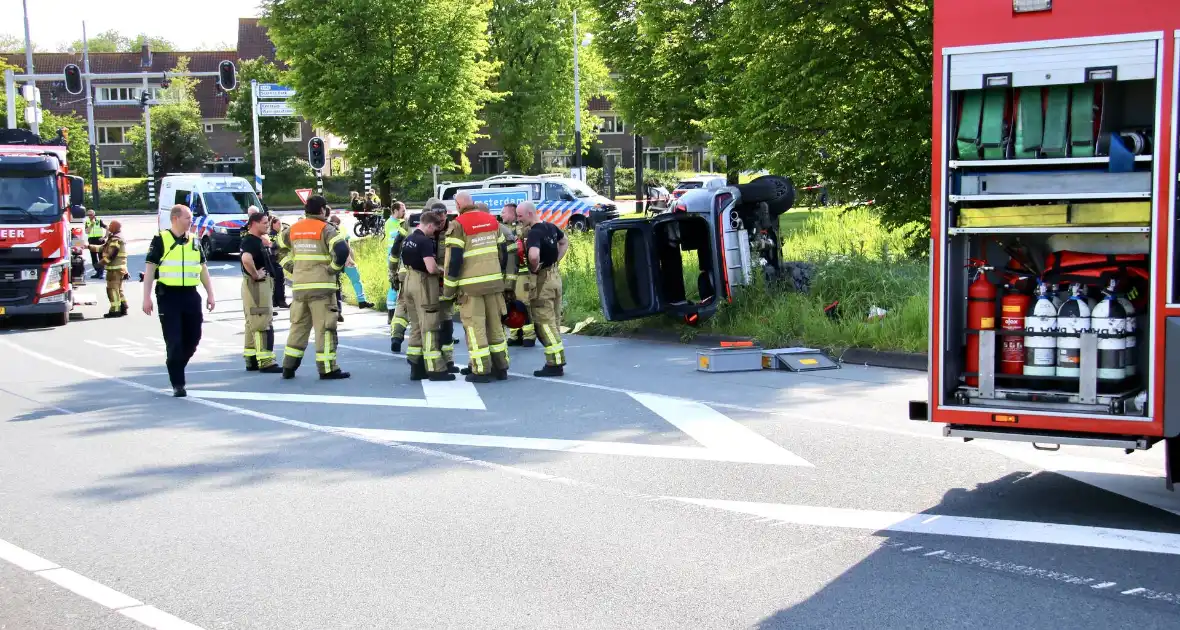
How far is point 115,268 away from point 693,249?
33.0 feet

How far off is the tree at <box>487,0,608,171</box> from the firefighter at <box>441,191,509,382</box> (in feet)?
155

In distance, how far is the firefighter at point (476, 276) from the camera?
12.0m

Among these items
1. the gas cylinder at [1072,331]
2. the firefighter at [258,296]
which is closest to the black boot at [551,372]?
the firefighter at [258,296]

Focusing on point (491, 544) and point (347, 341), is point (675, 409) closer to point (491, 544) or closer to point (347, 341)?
point (491, 544)

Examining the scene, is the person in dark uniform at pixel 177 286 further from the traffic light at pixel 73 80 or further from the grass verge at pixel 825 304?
the traffic light at pixel 73 80

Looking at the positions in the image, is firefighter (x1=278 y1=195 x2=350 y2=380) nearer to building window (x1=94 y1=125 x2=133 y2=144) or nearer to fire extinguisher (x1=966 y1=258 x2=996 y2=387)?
fire extinguisher (x1=966 y1=258 x2=996 y2=387)

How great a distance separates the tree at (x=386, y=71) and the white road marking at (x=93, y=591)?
90.0ft

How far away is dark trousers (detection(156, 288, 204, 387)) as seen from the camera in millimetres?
11664

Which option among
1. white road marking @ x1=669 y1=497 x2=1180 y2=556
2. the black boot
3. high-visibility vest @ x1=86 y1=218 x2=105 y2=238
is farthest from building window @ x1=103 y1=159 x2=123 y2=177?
white road marking @ x1=669 y1=497 x2=1180 y2=556

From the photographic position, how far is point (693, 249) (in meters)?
16.2

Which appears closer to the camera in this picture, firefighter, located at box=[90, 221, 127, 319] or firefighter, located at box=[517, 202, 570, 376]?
firefighter, located at box=[517, 202, 570, 376]

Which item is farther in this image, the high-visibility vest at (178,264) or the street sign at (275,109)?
the street sign at (275,109)

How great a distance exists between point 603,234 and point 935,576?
9.80 metres

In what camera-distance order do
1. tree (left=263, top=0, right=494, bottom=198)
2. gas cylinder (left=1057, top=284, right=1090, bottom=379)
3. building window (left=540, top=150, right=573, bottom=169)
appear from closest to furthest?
gas cylinder (left=1057, top=284, right=1090, bottom=379) → tree (left=263, top=0, right=494, bottom=198) → building window (left=540, top=150, right=573, bottom=169)
